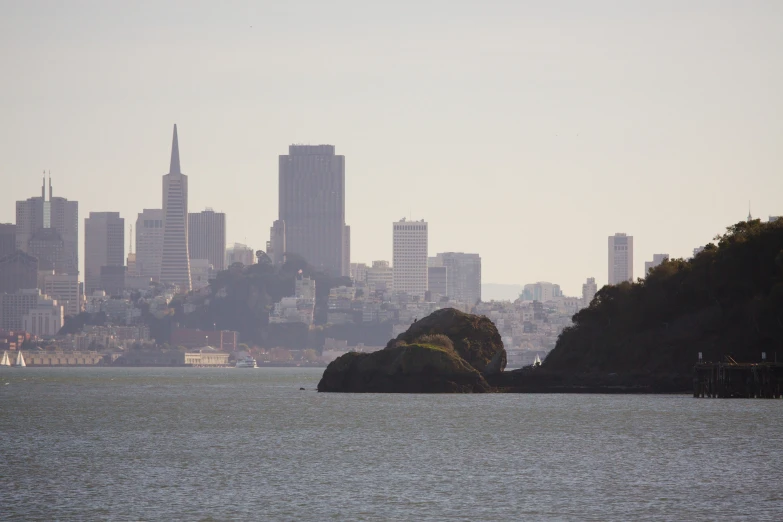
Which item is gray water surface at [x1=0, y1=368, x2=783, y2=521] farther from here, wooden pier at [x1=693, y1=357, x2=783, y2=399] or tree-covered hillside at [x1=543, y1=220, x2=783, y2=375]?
tree-covered hillside at [x1=543, y1=220, x2=783, y2=375]

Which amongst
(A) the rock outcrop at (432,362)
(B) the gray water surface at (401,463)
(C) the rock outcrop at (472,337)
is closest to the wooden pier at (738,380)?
(B) the gray water surface at (401,463)

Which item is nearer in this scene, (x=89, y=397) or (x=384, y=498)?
(x=384, y=498)

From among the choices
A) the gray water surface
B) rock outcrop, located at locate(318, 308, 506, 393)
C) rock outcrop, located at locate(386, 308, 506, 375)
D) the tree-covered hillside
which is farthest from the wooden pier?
rock outcrop, located at locate(386, 308, 506, 375)

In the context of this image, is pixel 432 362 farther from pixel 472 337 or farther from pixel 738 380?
pixel 738 380

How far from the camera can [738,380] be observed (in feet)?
431

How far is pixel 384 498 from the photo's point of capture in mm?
60906

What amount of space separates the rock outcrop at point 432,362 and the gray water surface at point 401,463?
22579mm

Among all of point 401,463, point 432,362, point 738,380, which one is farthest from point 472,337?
point 401,463

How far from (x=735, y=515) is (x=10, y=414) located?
77634mm

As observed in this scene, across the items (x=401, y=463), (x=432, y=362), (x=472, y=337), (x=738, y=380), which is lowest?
(x=401, y=463)

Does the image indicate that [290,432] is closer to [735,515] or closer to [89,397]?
[735,515]

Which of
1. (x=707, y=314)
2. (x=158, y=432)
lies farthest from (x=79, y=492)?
(x=707, y=314)

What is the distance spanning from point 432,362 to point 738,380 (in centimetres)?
3067

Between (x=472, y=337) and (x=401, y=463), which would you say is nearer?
(x=401, y=463)
